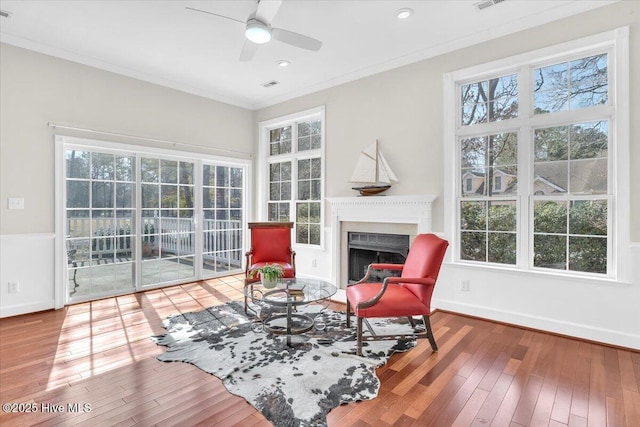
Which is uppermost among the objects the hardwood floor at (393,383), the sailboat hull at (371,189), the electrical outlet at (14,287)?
the sailboat hull at (371,189)

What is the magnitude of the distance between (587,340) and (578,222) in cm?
108

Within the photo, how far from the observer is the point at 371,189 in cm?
430

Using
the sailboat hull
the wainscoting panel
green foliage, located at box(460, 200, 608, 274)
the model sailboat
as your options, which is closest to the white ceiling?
the model sailboat

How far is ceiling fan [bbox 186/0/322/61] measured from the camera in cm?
267

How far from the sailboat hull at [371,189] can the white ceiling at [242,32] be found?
155 cm

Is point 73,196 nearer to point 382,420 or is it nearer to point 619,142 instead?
point 382,420

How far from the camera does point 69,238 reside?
409 cm

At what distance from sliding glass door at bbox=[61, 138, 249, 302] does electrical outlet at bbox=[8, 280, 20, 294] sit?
46 cm

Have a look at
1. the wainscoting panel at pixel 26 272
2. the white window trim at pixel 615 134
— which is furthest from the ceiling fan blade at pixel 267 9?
the wainscoting panel at pixel 26 272

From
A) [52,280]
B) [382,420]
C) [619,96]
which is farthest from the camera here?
[52,280]

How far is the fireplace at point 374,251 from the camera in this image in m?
4.20

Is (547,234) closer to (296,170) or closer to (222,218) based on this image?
(296,170)

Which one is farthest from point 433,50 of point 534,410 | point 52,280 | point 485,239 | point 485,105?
point 52,280

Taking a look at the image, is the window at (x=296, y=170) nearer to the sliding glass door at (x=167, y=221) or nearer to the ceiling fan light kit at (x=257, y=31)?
the sliding glass door at (x=167, y=221)
